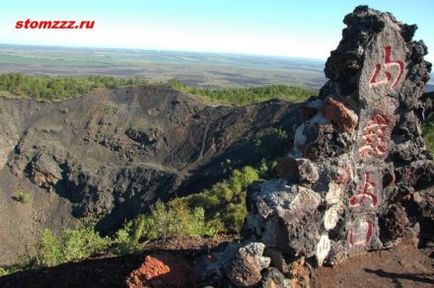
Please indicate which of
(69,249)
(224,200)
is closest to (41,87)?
(224,200)

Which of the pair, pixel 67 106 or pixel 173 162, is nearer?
pixel 173 162

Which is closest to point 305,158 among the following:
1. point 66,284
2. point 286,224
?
point 286,224

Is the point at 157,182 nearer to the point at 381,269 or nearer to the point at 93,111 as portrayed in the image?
the point at 93,111

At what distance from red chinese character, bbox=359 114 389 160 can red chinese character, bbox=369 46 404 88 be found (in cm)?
68

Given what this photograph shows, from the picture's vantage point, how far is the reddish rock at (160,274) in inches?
363

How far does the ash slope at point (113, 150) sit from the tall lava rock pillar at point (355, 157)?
27327mm

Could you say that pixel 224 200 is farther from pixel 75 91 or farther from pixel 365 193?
pixel 75 91

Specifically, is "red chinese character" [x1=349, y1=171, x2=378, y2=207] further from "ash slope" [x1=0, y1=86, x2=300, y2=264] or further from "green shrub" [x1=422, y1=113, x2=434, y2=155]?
"ash slope" [x1=0, y1=86, x2=300, y2=264]

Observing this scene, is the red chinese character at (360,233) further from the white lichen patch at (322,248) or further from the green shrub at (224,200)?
the green shrub at (224,200)

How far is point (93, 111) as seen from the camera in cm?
5147

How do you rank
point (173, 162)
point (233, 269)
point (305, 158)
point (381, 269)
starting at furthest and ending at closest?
point (173, 162)
point (381, 269)
point (305, 158)
point (233, 269)

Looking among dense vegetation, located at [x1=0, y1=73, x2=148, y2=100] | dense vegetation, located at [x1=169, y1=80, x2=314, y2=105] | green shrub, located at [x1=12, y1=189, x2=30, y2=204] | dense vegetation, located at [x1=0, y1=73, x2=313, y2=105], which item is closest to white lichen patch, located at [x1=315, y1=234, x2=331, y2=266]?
green shrub, located at [x1=12, y1=189, x2=30, y2=204]

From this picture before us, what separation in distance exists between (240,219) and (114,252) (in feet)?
24.9

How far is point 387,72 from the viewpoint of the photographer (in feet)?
34.5
